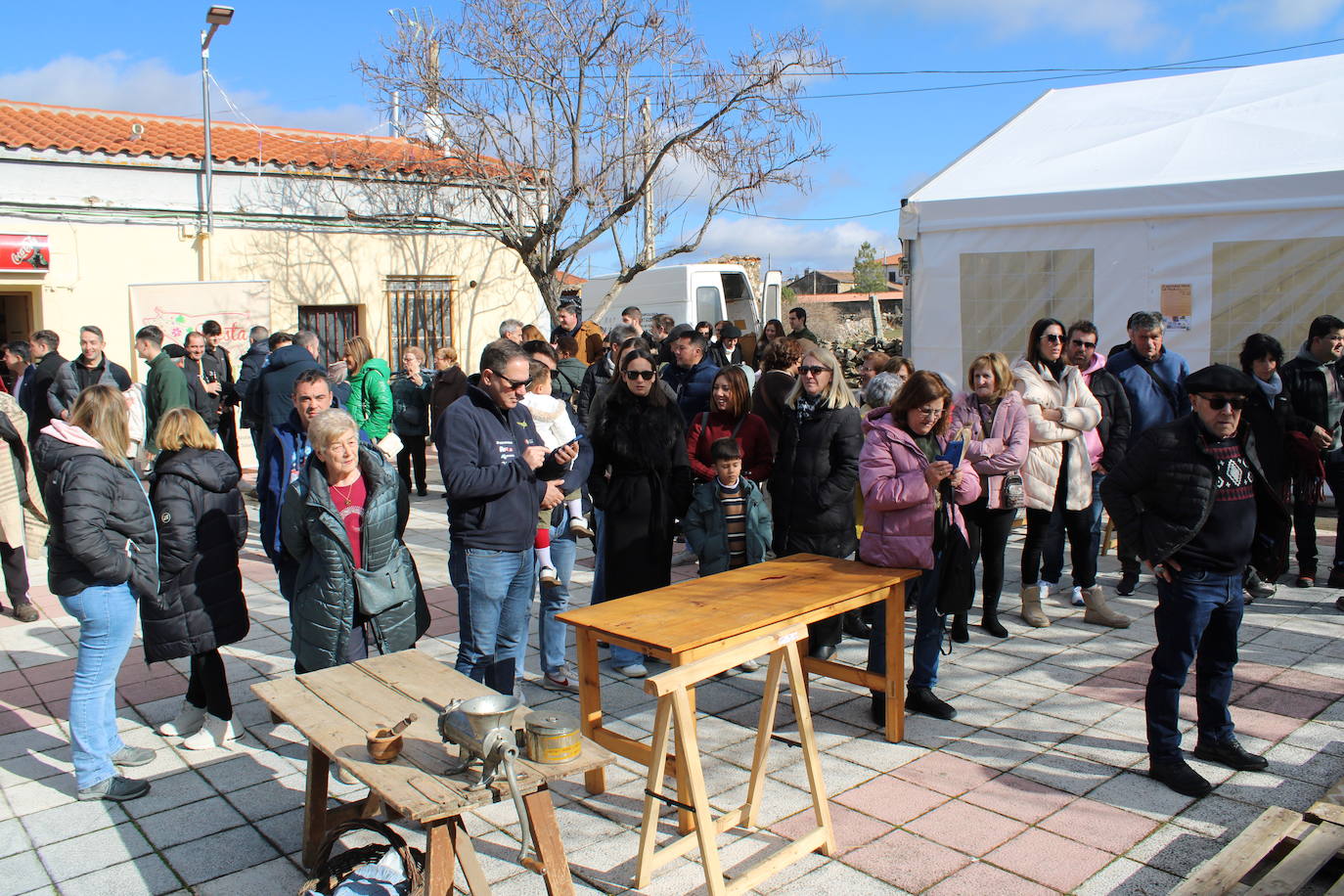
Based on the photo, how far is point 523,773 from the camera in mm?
2830

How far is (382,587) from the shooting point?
4082 mm

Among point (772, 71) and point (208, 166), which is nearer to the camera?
point (208, 166)

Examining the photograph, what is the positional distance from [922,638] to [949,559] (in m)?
0.41

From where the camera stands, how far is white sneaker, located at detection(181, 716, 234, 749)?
4.59 metres

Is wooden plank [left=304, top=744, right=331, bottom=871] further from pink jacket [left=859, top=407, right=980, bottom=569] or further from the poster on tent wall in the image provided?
the poster on tent wall

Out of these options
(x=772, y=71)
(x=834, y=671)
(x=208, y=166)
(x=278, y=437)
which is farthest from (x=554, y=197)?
(x=834, y=671)

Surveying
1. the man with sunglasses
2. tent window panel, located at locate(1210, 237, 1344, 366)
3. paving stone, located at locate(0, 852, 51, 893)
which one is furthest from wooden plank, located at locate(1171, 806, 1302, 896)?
tent window panel, located at locate(1210, 237, 1344, 366)

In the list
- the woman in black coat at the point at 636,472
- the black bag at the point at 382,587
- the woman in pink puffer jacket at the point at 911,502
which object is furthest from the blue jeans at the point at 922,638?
the black bag at the point at 382,587

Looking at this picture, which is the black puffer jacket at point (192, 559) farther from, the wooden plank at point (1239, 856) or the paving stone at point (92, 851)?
the wooden plank at point (1239, 856)

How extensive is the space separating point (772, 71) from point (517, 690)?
12.8 metres

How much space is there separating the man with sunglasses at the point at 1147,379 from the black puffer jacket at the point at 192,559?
5.41m

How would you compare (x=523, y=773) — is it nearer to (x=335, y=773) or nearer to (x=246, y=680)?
(x=335, y=773)

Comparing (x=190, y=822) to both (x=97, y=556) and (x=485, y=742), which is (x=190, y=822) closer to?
(x=97, y=556)

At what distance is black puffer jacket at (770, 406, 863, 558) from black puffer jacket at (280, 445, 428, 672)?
2.23 metres
